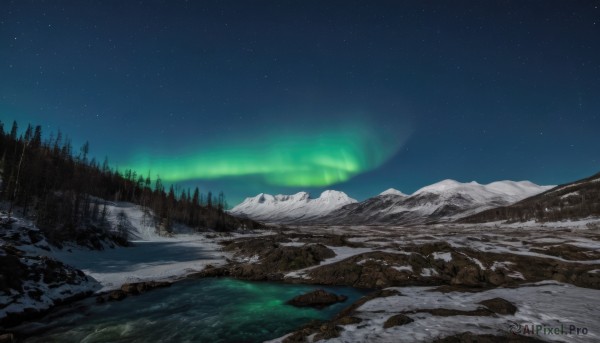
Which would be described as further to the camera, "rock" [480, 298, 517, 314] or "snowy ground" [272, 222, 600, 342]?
"rock" [480, 298, 517, 314]

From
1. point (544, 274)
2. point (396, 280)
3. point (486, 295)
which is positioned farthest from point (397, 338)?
point (544, 274)

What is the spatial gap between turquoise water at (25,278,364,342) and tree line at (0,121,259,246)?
37879 mm

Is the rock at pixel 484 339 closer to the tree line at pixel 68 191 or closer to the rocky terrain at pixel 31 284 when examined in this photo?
the rocky terrain at pixel 31 284

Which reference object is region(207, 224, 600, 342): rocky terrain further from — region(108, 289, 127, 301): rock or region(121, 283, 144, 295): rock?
region(108, 289, 127, 301): rock

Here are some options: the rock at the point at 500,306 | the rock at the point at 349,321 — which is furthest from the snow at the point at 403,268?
the rock at the point at 349,321

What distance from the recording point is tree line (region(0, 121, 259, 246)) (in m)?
73.2

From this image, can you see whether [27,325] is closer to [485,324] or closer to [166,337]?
[166,337]

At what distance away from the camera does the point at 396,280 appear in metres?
35.0

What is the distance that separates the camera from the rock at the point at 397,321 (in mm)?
16656

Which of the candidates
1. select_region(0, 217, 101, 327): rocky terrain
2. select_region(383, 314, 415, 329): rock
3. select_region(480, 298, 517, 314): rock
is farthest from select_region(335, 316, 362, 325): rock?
select_region(0, 217, 101, 327): rocky terrain

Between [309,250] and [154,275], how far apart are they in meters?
23.4

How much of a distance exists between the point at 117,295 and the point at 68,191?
296ft

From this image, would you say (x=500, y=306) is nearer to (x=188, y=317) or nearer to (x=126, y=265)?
(x=188, y=317)

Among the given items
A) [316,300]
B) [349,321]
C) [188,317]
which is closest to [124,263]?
[188,317]
